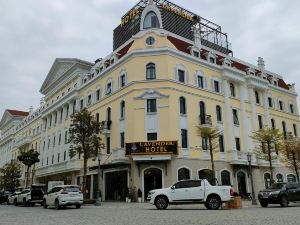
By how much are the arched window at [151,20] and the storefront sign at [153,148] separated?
A: 15.0 m

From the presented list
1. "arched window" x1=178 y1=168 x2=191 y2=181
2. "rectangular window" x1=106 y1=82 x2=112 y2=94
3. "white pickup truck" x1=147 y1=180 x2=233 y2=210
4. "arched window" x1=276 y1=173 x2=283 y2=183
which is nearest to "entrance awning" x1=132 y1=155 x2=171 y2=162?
"arched window" x1=178 y1=168 x2=191 y2=181

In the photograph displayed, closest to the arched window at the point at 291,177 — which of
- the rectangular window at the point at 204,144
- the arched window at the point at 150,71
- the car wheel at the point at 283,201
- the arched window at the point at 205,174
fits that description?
the arched window at the point at 205,174

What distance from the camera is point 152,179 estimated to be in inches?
1240

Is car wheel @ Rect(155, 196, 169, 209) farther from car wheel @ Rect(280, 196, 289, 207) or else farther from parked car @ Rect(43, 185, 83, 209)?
car wheel @ Rect(280, 196, 289, 207)

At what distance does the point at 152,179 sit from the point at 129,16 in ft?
80.0

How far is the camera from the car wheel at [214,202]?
63.2 feet

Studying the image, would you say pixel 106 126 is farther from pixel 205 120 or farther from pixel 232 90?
pixel 232 90

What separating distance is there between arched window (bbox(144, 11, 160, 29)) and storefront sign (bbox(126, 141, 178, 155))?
49.1 ft

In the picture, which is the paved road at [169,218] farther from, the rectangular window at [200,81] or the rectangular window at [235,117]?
the rectangular window at [235,117]

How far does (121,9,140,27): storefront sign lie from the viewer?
43938 mm

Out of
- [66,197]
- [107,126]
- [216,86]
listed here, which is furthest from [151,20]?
[66,197]

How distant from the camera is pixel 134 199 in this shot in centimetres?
3052

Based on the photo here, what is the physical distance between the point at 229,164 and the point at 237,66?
555 inches

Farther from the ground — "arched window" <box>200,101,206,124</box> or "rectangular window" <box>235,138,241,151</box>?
"arched window" <box>200,101,206,124</box>
